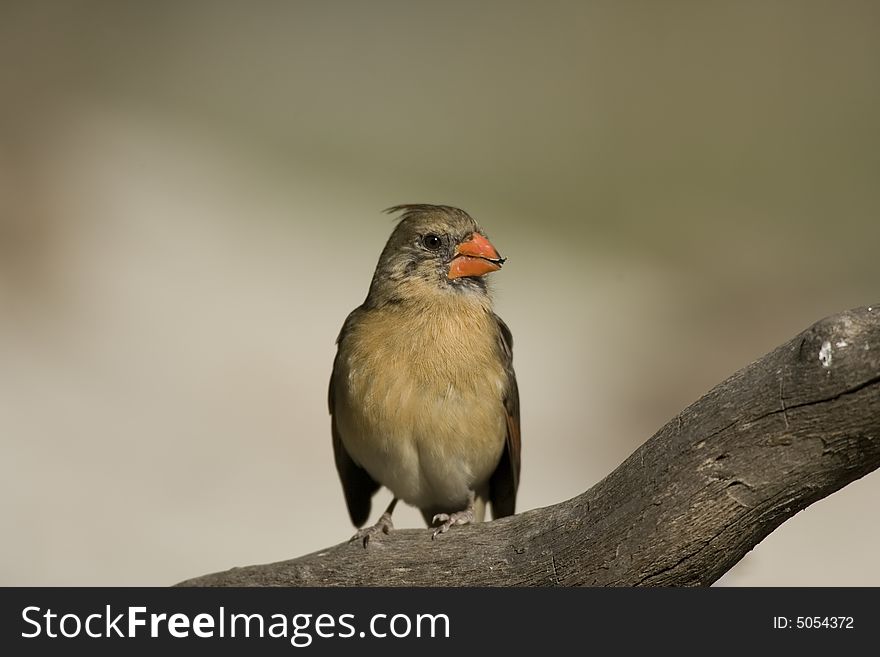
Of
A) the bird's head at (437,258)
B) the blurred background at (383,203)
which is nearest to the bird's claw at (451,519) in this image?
the bird's head at (437,258)

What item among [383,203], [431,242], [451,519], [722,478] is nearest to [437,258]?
[431,242]

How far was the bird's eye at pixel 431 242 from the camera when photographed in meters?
3.79

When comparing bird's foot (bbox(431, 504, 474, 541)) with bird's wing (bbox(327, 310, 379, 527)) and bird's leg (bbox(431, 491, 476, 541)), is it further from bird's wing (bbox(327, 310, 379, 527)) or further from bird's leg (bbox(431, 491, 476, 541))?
bird's wing (bbox(327, 310, 379, 527))

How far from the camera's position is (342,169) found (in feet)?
29.5

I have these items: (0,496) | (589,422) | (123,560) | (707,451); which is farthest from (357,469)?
(589,422)

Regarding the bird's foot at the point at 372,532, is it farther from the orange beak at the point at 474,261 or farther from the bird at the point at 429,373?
the orange beak at the point at 474,261

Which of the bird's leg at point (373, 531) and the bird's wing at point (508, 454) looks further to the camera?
the bird's wing at point (508, 454)

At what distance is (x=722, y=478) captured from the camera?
2.53 meters

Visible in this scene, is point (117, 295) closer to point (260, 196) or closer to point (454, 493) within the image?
point (260, 196)

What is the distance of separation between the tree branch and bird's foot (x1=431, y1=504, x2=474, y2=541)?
241mm

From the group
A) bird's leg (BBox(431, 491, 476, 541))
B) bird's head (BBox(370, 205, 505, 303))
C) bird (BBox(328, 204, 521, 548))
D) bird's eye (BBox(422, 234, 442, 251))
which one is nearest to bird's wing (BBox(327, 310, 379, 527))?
bird (BBox(328, 204, 521, 548))

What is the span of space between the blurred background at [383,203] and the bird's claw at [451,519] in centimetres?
322

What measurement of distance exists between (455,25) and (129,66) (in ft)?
8.21

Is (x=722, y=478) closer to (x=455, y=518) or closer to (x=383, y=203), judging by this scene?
(x=455, y=518)
